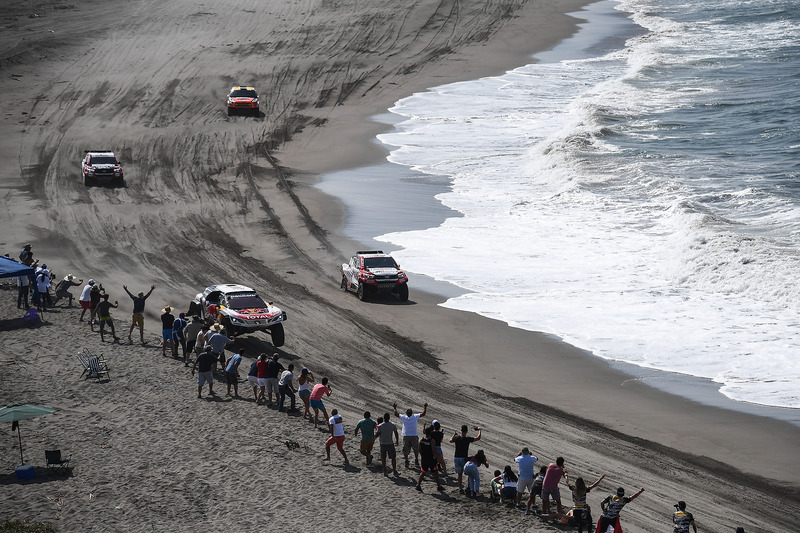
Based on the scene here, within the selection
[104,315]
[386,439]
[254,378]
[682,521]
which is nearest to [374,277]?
[104,315]

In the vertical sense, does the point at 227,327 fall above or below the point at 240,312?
below

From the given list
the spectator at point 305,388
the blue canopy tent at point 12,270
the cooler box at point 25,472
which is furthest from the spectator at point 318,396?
the blue canopy tent at point 12,270

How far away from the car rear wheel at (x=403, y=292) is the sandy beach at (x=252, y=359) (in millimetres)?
360

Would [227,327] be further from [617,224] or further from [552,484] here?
[617,224]

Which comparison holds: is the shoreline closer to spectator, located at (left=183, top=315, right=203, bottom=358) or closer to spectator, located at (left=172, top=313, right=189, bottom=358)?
spectator, located at (left=183, top=315, right=203, bottom=358)

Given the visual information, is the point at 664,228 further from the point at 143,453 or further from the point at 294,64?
the point at 294,64

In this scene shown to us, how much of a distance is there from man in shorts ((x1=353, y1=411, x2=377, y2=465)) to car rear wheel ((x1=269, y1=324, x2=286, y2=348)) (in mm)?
7475

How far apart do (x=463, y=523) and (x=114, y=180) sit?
3353cm

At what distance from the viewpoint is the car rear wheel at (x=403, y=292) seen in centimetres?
3233

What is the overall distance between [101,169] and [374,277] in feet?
64.0

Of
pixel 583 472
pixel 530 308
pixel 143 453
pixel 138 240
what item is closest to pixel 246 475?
pixel 143 453

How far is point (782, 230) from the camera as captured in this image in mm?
37656

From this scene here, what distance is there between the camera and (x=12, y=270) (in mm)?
27500

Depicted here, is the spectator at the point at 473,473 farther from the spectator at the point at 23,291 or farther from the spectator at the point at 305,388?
the spectator at the point at 23,291
